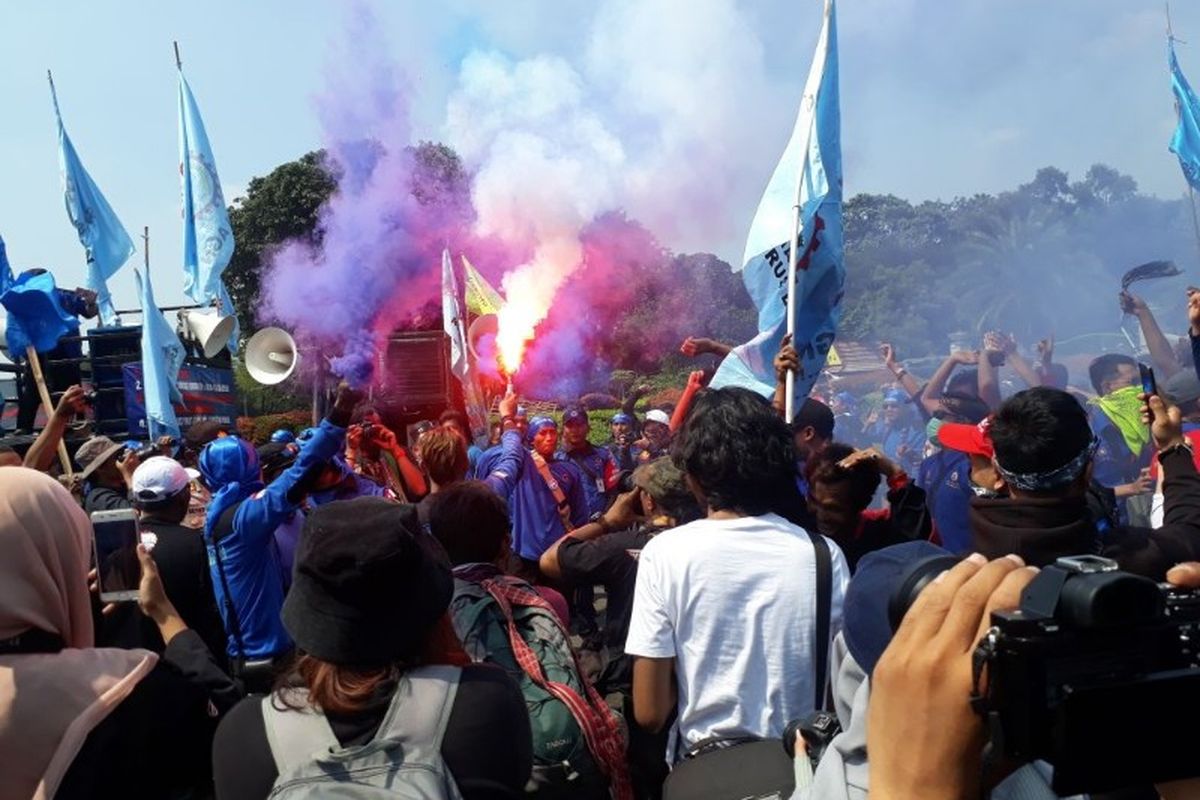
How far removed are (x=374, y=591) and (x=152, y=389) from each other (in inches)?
337

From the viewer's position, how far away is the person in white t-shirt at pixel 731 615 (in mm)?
2615

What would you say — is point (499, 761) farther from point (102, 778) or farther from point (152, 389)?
point (152, 389)

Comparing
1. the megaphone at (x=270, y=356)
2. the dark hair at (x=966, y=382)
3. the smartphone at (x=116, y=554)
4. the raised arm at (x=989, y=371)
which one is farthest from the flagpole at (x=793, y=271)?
the megaphone at (x=270, y=356)

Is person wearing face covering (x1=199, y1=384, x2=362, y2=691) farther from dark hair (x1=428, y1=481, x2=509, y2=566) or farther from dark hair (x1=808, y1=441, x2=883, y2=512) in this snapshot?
Result: dark hair (x1=808, y1=441, x2=883, y2=512)

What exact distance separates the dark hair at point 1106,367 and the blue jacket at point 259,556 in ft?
19.2

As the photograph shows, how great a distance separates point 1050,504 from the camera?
8.02 ft

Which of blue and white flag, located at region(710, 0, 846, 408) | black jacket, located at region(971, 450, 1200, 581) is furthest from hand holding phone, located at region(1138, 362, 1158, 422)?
blue and white flag, located at region(710, 0, 846, 408)

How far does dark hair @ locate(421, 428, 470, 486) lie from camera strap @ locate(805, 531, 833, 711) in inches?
97.2

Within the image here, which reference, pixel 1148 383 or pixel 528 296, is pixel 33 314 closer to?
pixel 528 296

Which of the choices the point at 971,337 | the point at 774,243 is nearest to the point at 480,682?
the point at 774,243

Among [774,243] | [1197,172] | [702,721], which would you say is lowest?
[702,721]

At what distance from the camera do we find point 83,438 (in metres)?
10.5

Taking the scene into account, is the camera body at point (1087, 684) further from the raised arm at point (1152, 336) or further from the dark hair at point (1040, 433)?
the raised arm at point (1152, 336)

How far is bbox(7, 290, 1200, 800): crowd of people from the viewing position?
5.08 ft
